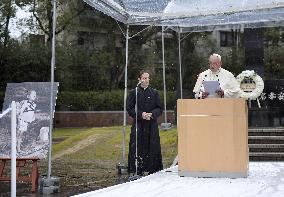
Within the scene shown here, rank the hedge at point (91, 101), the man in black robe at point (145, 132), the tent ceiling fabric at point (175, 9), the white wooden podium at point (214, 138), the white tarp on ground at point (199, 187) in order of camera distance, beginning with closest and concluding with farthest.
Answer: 1. the white tarp on ground at point (199, 187)
2. the white wooden podium at point (214, 138)
3. the man in black robe at point (145, 132)
4. the tent ceiling fabric at point (175, 9)
5. the hedge at point (91, 101)

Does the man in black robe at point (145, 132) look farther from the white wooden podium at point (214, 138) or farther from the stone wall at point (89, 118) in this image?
the stone wall at point (89, 118)

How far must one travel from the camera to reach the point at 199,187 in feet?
21.7

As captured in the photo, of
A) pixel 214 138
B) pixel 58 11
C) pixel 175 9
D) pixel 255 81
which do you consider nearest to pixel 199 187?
pixel 214 138

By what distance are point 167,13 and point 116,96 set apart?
2115 cm

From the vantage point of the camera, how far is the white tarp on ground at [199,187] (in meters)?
6.05

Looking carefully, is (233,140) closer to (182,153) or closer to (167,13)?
(182,153)

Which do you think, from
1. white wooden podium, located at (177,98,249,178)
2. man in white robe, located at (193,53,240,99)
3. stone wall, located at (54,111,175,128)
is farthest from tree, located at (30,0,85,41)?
white wooden podium, located at (177,98,249,178)

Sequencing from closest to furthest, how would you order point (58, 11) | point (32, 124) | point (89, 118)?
point (32, 124) → point (58, 11) → point (89, 118)

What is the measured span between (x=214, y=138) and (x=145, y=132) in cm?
168

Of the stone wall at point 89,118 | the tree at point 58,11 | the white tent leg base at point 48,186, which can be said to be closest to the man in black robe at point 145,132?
the white tent leg base at point 48,186

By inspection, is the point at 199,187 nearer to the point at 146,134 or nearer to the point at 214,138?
the point at 214,138

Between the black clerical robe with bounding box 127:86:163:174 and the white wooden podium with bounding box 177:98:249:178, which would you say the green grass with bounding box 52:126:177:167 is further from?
the white wooden podium with bounding box 177:98:249:178

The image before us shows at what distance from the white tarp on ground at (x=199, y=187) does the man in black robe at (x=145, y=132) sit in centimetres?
84

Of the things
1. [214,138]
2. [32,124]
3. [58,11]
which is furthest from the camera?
[58,11]
